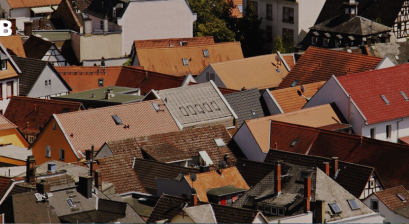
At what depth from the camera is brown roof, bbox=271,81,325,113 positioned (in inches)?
3700

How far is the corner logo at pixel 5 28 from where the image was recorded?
389 ft

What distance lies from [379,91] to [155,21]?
39035 millimetres

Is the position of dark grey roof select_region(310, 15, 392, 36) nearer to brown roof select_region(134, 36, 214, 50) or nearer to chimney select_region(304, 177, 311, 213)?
brown roof select_region(134, 36, 214, 50)

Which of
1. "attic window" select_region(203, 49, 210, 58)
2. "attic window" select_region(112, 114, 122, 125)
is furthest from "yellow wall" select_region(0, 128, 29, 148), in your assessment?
"attic window" select_region(203, 49, 210, 58)

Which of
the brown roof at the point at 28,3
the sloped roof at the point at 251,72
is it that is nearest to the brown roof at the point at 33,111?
the sloped roof at the point at 251,72

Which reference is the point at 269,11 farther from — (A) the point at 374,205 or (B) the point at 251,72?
(A) the point at 374,205

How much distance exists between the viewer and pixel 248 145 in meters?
83.9

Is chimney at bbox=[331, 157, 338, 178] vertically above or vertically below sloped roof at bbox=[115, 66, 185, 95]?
below

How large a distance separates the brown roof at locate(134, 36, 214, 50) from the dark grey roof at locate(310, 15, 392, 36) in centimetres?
1264

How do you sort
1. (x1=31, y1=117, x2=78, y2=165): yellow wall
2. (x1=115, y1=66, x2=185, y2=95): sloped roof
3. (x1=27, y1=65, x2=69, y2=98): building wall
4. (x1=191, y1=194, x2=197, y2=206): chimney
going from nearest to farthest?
(x1=191, y1=194, x2=197, y2=206): chimney, (x1=31, y1=117, x2=78, y2=165): yellow wall, (x1=115, y1=66, x2=185, y2=95): sloped roof, (x1=27, y1=65, x2=69, y2=98): building wall

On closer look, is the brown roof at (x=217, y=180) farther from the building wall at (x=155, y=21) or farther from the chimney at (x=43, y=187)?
the building wall at (x=155, y=21)

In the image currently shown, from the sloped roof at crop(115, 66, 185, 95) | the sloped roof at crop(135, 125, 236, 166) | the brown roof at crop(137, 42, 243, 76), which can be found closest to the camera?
the sloped roof at crop(135, 125, 236, 166)

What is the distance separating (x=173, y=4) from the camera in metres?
127

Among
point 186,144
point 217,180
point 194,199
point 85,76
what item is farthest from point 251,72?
point 194,199
